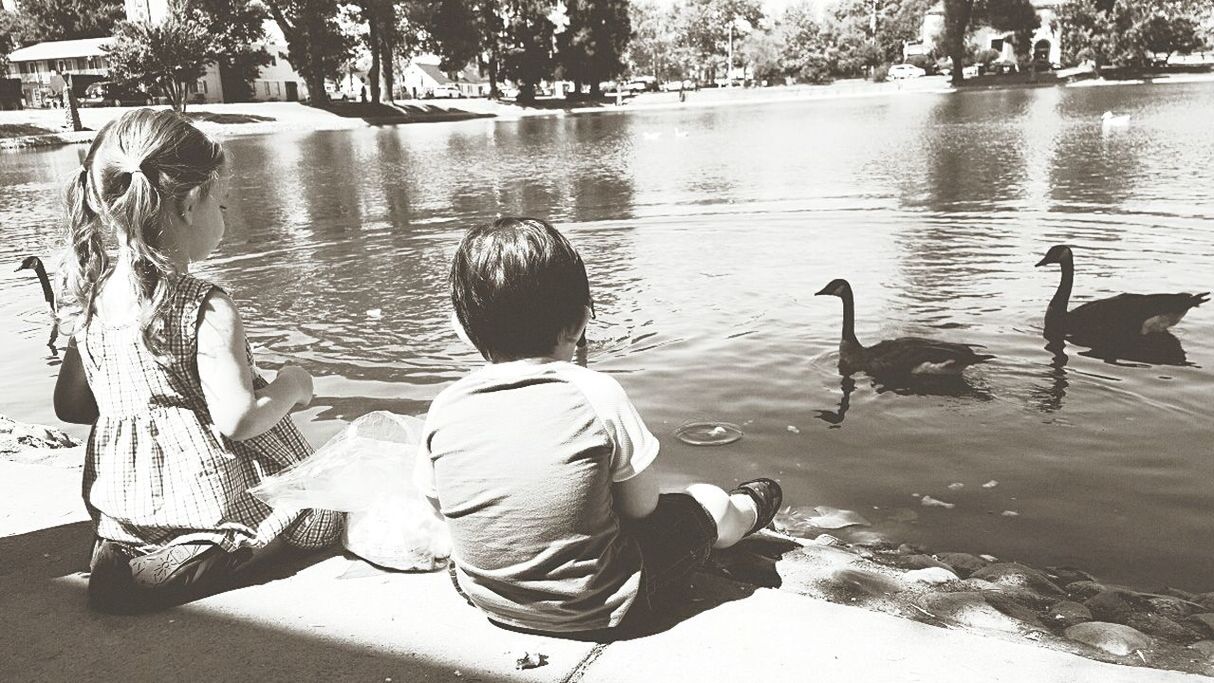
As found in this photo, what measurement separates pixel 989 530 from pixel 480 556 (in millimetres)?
3249

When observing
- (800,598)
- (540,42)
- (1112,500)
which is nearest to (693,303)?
(1112,500)

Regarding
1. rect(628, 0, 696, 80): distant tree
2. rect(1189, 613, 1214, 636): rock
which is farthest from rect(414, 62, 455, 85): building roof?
rect(1189, 613, 1214, 636): rock

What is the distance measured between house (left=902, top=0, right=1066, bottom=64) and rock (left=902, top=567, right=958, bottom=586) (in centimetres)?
8570

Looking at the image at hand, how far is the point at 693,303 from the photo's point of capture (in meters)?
9.84

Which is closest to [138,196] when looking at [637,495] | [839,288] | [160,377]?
[160,377]

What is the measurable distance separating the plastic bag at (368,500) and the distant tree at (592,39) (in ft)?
249

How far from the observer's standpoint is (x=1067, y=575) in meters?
4.38

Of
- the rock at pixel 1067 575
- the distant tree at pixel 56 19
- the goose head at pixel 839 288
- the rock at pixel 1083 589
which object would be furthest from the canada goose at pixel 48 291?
the distant tree at pixel 56 19

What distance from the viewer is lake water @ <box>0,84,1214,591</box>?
540cm

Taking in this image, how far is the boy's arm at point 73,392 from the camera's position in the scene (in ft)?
10.4

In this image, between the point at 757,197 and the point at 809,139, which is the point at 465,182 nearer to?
the point at 757,197

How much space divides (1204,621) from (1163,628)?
262 mm

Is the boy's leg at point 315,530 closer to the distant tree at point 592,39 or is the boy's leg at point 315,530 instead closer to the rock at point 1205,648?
the rock at point 1205,648

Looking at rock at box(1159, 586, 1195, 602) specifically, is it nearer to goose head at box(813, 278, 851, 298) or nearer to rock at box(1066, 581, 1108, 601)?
rock at box(1066, 581, 1108, 601)
